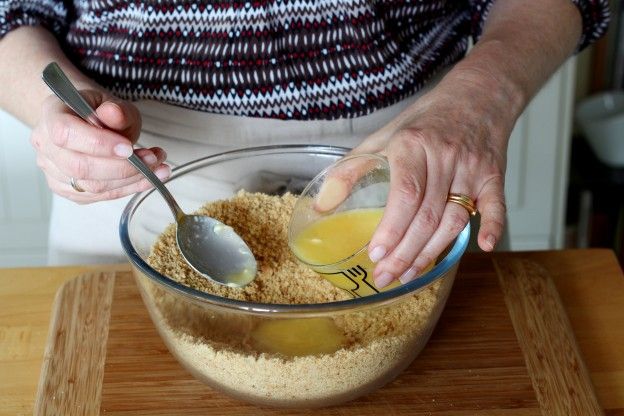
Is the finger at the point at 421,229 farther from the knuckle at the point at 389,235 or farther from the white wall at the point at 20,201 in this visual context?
the white wall at the point at 20,201

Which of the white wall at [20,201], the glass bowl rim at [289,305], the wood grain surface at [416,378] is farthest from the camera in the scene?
the white wall at [20,201]

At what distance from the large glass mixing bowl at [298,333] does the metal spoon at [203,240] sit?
5 cm

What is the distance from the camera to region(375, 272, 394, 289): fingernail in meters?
0.70

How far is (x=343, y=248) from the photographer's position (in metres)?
0.77

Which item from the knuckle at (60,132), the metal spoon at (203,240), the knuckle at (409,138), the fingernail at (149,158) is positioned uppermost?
the knuckle at (60,132)

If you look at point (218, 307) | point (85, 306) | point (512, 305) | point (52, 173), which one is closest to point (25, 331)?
point (85, 306)

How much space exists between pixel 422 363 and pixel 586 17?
1.69 ft

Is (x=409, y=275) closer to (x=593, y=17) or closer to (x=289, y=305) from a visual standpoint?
(x=289, y=305)

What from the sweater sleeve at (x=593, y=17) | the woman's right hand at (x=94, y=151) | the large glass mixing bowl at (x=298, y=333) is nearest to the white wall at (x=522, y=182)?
the sweater sleeve at (x=593, y=17)

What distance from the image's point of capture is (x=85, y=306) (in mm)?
885

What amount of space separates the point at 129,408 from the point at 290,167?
31 cm

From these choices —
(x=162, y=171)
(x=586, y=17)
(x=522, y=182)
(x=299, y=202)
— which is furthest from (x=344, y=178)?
(x=522, y=182)

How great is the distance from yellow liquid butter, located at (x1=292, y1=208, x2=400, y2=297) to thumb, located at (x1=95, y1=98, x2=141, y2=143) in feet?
0.62

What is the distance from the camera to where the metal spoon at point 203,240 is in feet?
2.46
